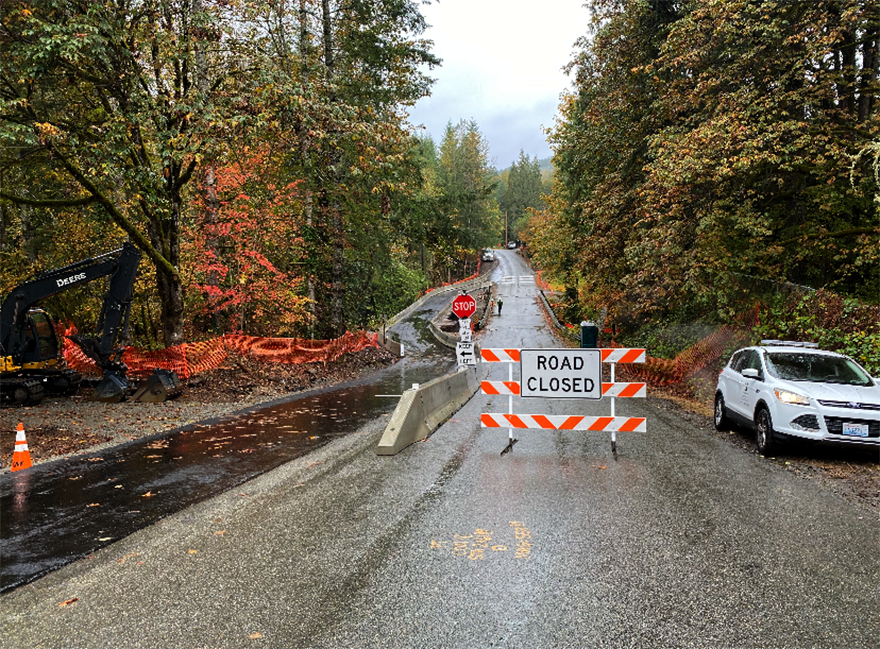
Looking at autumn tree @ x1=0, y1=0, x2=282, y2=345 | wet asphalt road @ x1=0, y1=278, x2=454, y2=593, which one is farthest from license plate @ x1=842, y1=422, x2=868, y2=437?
autumn tree @ x1=0, y1=0, x2=282, y2=345

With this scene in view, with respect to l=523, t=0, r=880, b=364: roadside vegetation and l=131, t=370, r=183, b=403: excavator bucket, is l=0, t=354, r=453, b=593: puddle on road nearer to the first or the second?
l=131, t=370, r=183, b=403: excavator bucket

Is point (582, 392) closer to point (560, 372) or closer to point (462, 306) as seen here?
point (560, 372)

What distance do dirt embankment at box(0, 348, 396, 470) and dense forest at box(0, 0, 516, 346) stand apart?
2.35 metres

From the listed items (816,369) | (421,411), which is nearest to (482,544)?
(421,411)

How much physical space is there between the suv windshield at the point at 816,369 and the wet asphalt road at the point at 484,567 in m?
2.24

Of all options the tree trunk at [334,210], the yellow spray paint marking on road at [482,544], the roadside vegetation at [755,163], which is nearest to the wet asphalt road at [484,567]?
the yellow spray paint marking on road at [482,544]

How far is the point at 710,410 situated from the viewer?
562 inches

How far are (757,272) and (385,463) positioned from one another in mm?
13890

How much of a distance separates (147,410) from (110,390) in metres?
2.08

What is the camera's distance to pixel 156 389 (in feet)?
49.7

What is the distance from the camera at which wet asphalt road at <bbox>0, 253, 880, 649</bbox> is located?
3.88m

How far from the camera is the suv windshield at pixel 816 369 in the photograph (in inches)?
368

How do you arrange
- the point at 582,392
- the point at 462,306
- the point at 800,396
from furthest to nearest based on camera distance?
the point at 462,306
the point at 582,392
the point at 800,396

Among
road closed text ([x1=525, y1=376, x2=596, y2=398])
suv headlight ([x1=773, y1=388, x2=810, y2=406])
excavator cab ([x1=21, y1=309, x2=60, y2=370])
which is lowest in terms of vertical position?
suv headlight ([x1=773, y1=388, x2=810, y2=406])
